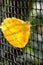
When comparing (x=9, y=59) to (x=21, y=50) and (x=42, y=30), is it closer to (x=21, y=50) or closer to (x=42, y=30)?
(x=21, y=50)

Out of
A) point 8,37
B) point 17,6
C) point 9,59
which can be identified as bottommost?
point 9,59

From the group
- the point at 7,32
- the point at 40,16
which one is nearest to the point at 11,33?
the point at 7,32

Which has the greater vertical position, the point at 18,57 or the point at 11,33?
the point at 11,33
